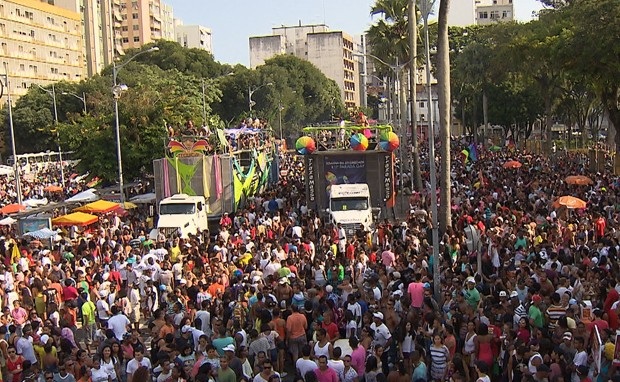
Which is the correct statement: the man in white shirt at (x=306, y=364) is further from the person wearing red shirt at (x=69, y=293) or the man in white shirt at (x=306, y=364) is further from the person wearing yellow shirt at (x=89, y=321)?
the person wearing red shirt at (x=69, y=293)

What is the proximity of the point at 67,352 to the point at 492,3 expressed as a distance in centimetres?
14633

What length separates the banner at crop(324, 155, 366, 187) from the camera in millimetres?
30625

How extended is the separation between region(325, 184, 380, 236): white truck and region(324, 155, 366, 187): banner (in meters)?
2.41

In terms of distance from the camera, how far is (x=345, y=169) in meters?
30.8

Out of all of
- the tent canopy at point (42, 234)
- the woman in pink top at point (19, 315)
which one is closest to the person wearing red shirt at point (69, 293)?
the woman in pink top at point (19, 315)

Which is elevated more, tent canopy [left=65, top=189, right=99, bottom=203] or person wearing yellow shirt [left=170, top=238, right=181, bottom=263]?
tent canopy [left=65, top=189, right=99, bottom=203]

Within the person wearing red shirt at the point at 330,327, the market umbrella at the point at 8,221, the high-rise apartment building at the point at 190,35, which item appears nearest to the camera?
the person wearing red shirt at the point at 330,327

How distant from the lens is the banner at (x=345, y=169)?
30625 mm

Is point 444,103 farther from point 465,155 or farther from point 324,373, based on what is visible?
point 465,155

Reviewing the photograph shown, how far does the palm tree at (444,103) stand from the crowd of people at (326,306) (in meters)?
0.62

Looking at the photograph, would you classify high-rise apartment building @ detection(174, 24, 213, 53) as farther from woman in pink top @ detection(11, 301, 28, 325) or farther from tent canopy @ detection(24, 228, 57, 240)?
woman in pink top @ detection(11, 301, 28, 325)

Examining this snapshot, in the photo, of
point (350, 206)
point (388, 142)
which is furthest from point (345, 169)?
point (350, 206)

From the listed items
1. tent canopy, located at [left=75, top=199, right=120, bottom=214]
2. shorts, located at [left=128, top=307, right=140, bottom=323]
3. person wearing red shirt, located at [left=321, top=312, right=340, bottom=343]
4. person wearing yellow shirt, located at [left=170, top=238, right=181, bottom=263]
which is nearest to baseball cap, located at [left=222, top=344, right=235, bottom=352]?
person wearing red shirt, located at [left=321, top=312, right=340, bottom=343]

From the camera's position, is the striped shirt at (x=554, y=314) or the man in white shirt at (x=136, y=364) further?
the striped shirt at (x=554, y=314)
